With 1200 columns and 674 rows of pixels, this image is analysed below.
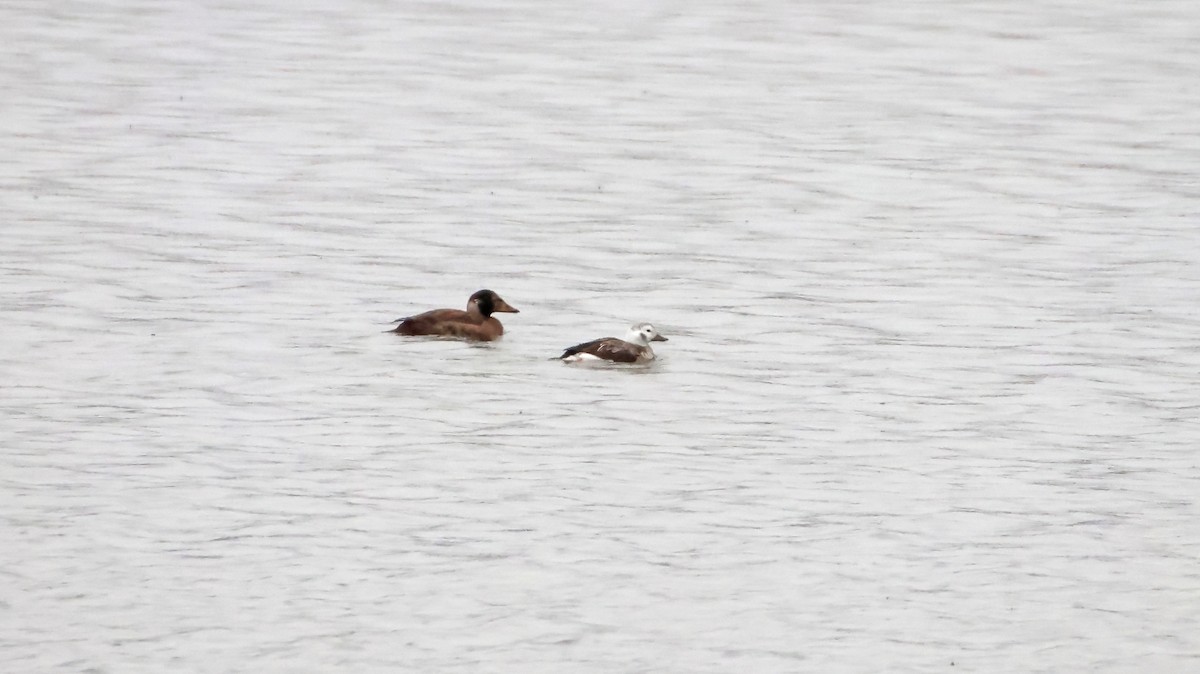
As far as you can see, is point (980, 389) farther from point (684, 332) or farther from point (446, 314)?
point (446, 314)

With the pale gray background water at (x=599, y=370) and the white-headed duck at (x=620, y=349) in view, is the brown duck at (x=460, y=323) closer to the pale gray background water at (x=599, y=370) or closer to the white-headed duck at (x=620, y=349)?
the pale gray background water at (x=599, y=370)

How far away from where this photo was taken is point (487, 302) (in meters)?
13.7

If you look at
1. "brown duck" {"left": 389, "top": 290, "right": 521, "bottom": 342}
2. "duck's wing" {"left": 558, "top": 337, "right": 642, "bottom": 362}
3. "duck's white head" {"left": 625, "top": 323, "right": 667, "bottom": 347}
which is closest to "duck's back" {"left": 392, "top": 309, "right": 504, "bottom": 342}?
"brown duck" {"left": 389, "top": 290, "right": 521, "bottom": 342}

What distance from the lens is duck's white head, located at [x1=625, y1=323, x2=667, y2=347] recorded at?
1304 cm

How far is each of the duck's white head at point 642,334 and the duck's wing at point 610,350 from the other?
136 millimetres

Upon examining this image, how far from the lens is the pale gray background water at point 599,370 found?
28.8 ft

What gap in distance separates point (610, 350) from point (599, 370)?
0.19 m

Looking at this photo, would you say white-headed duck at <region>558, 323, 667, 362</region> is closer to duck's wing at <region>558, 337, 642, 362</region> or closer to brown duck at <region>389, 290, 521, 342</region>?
duck's wing at <region>558, 337, 642, 362</region>

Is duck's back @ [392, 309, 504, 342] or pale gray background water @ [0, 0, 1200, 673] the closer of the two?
pale gray background water @ [0, 0, 1200, 673]

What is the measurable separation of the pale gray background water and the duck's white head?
0.28 meters

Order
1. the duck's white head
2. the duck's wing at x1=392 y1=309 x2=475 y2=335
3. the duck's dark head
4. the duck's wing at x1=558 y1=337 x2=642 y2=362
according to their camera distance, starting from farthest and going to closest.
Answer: the duck's dark head < the duck's wing at x1=392 y1=309 x2=475 y2=335 < the duck's white head < the duck's wing at x1=558 y1=337 x2=642 y2=362

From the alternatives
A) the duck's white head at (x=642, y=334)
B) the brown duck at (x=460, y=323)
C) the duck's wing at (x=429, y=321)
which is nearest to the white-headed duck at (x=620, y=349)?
the duck's white head at (x=642, y=334)

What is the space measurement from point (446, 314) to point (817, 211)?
202 inches

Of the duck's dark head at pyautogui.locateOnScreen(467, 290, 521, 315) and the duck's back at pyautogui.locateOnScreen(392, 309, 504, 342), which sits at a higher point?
the duck's dark head at pyautogui.locateOnScreen(467, 290, 521, 315)
